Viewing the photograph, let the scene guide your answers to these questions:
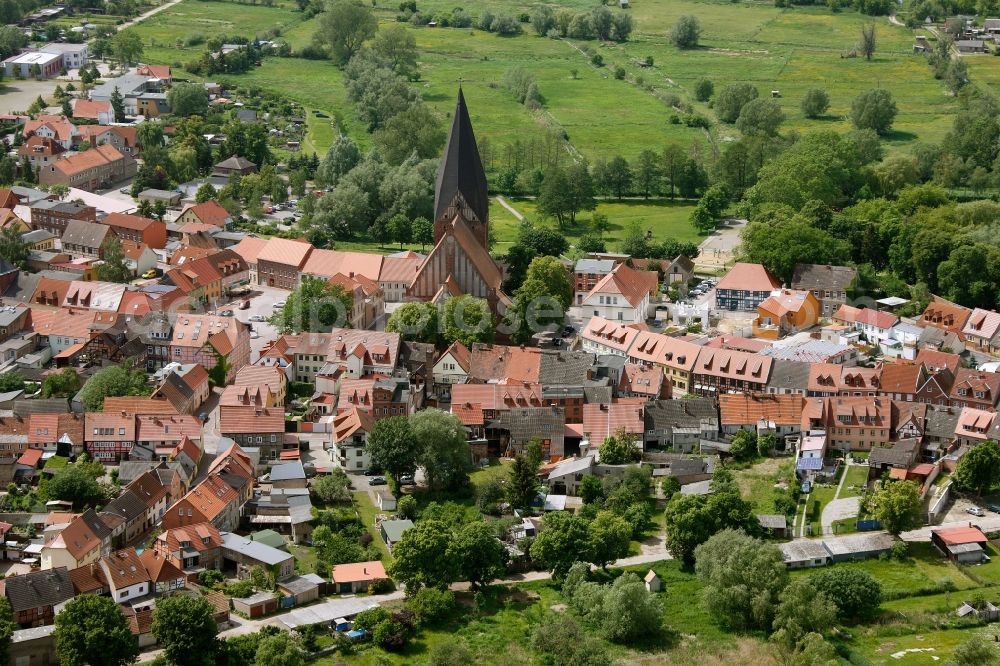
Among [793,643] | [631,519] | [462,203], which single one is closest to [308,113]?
[462,203]

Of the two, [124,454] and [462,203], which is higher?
[462,203]

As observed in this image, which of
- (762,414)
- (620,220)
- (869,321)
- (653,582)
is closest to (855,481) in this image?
(762,414)

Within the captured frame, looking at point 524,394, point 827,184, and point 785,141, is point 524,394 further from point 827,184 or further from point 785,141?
point 785,141

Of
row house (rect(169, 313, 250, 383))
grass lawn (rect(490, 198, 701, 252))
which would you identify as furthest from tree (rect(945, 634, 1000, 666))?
grass lawn (rect(490, 198, 701, 252))

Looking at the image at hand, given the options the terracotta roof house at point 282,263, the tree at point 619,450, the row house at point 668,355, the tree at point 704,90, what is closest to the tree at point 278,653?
the tree at point 619,450

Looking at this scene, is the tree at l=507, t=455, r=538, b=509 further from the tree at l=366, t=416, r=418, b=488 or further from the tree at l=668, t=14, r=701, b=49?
the tree at l=668, t=14, r=701, b=49

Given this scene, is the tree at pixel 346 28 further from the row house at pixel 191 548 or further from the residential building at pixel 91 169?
the row house at pixel 191 548
